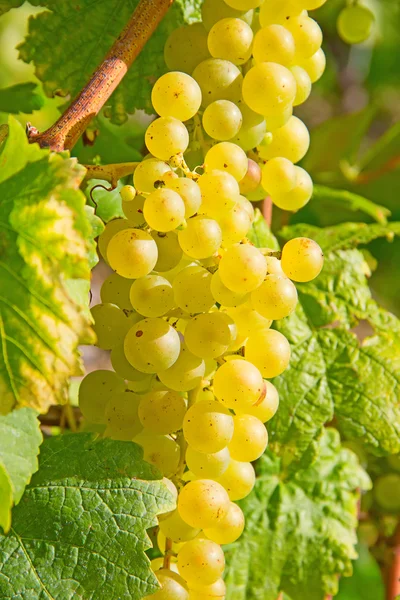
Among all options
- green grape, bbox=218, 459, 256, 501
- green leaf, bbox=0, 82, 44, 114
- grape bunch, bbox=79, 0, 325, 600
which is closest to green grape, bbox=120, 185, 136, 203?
grape bunch, bbox=79, 0, 325, 600

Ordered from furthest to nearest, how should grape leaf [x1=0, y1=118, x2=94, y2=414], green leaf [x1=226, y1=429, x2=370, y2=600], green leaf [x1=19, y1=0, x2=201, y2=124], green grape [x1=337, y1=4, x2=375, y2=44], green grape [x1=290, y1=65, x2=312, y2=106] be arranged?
1. green grape [x1=337, y1=4, x2=375, y2=44]
2. green leaf [x1=226, y1=429, x2=370, y2=600]
3. green leaf [x1=19, y1=0, x2=201, y2=124]
4. green grape [x1=290, y1=65, x2=312, y2=106]
5. grape leaf [x1=0, y1=118, x2=94, y2=414]

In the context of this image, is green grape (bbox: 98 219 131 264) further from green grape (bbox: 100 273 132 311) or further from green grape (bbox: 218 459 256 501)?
green grape (bbox: 218 459 256 501)

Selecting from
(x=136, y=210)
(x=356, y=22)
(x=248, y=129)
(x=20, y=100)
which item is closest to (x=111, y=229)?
(x=136, y=210)

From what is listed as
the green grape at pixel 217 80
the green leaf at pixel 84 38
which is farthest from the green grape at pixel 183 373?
the green leaf at pixel 84 38

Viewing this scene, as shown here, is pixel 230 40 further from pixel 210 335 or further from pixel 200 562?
pixel 200 562

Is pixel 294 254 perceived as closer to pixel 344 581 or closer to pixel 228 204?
pixel 228 204
